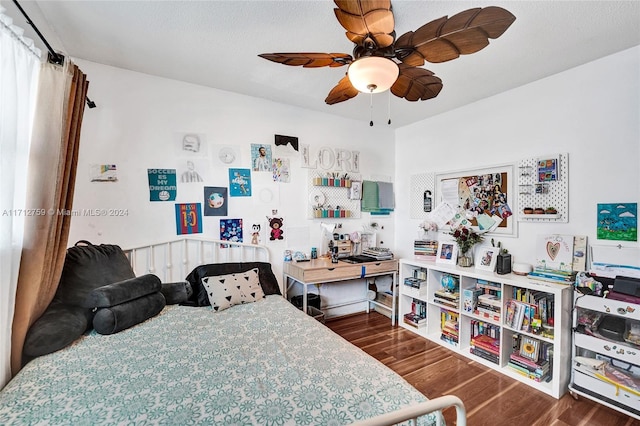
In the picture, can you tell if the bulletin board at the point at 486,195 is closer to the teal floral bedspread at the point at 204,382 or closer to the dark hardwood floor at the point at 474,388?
the dark hardwood floor at the point at 474,388

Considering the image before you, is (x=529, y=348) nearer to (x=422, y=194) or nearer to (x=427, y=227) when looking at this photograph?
(x=427, y=227)

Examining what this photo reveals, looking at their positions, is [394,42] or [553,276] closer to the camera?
[394,42]

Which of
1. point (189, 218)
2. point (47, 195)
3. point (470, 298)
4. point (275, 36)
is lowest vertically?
point (470, 298)

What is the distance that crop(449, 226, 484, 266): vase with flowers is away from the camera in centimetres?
264

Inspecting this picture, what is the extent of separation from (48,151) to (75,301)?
34.6 inches

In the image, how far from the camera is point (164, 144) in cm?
239

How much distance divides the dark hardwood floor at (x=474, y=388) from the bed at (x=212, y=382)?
0.98 meters

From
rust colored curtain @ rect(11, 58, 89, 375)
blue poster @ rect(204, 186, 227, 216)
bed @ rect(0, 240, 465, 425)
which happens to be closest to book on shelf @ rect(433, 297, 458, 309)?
bed @ rect(0, 240, 465, 425)

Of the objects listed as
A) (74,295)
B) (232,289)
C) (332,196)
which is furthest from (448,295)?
(74,295)

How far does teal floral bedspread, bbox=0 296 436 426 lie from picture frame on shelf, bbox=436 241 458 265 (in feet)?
5.51

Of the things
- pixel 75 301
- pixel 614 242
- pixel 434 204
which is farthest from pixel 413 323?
pixel 75 301

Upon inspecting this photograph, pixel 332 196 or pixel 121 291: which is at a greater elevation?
pixel 332 196

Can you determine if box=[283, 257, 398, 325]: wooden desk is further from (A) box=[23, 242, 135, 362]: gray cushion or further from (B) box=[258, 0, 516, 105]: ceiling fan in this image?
(B) box=[258, 0, 516, 105]: ceiling fan

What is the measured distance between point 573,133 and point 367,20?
203 cm
